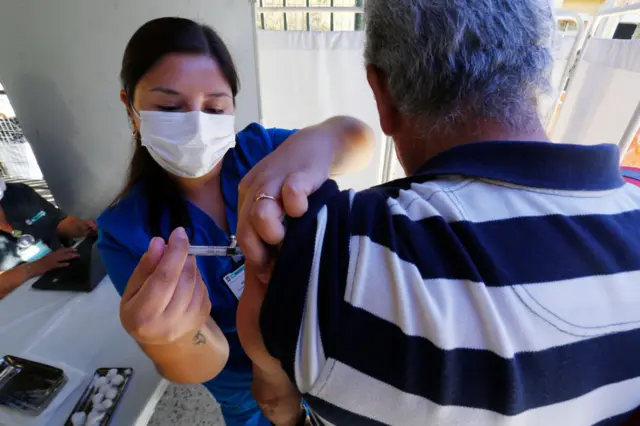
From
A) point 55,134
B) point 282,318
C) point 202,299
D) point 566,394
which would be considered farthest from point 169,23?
point 55,134

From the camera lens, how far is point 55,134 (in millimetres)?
1987

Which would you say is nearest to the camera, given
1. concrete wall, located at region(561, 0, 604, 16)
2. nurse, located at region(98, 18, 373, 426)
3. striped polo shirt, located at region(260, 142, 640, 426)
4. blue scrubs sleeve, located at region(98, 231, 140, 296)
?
striped polo shirt, located at region(260, 142, 640, 426)

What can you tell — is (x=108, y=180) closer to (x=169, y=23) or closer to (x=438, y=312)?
(x=169, y=23)

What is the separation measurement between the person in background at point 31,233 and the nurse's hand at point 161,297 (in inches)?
63.4

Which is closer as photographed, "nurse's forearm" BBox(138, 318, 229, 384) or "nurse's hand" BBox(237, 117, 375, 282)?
"nurse's hand" BBox(237, 117, 375, 282)

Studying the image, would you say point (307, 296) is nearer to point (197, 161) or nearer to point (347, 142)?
point (347, 142)

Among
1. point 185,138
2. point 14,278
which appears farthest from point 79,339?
point 185,138

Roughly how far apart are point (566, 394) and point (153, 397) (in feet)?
3.99

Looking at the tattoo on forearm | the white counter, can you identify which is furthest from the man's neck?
the white counter

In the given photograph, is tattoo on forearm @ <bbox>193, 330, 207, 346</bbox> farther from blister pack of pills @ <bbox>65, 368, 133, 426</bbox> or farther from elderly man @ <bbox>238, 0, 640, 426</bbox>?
blister pack of pills @ <bbox>65, 368, 133, 426</bbox>

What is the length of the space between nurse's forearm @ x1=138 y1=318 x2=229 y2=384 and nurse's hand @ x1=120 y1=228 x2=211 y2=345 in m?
0.05

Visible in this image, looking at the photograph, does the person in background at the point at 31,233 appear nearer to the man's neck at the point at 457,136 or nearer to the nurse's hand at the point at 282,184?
the nurse's hand at the point at 282,184

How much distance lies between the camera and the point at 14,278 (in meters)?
1.63

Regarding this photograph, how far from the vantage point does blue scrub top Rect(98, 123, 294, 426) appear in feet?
2.79
